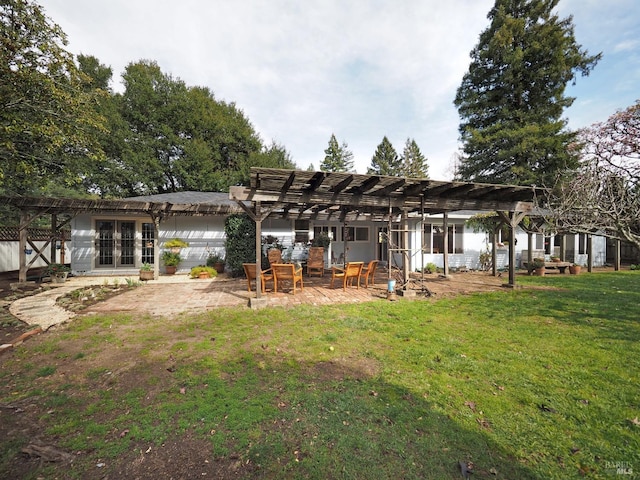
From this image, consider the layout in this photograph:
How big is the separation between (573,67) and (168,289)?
76.3 ft

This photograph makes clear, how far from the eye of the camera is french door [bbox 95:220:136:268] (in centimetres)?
1075

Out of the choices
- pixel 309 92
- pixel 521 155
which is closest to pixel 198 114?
pixel 309 92

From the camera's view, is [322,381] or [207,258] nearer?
[322,381]

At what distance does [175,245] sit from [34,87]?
5627 millimetres

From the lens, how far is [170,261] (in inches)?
420

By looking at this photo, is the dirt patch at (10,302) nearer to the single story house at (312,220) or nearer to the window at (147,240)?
the single story house at (312,220)

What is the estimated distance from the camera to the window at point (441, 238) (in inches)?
491

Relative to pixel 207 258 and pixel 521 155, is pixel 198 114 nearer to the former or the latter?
pixel 207 258

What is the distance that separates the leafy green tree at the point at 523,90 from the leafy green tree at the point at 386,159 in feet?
59.3

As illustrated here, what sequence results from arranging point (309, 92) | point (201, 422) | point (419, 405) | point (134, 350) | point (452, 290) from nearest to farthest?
point (201, 422) → point (419, 405) → point (134, 350) → point (452, 290) → point (309, 92)

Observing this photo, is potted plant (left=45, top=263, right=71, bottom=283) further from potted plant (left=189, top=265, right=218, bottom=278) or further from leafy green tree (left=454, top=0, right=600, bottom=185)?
leafy green tree (left=454, top=0, right=600, bottom=185)

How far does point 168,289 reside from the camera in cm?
796

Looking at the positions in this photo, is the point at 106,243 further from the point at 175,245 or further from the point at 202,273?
the point at 202,273

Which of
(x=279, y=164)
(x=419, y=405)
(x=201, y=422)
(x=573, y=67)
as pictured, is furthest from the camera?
(x=279, y=164)
